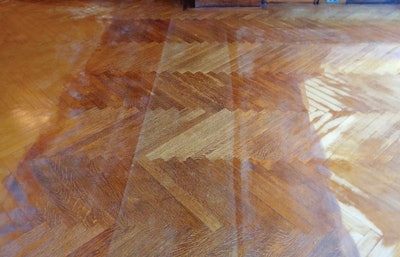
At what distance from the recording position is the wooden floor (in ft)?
4.73

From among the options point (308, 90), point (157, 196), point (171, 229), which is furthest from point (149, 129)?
point (308, 90)

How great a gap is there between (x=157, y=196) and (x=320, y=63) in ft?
4.89

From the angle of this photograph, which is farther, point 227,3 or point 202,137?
point 227,3

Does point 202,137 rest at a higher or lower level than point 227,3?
lower

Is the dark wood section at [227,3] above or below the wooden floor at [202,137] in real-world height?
above

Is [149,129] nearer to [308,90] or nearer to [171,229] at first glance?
[171,229]

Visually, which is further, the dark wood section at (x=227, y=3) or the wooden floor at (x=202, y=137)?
the dark wood section at (x=227, y=3)

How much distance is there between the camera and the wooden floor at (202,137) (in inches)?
56.8

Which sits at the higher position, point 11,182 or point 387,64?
point 387,64

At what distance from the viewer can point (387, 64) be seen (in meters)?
2.37

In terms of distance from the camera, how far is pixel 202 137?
6.13 ft

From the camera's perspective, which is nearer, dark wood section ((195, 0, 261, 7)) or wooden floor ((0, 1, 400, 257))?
wooden floor ((0, 1, 400, 257))

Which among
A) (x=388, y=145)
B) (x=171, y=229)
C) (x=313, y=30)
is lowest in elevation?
(x=171, y=229)

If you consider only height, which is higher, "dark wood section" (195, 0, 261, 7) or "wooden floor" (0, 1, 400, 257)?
"dark wood section" (195, 0, 261, 7)
